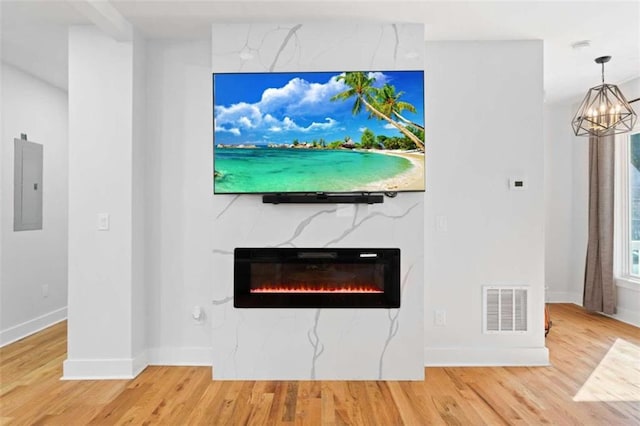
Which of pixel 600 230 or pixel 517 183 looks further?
pixel 600 230

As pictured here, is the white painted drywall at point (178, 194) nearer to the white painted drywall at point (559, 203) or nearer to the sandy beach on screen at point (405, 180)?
the sandy beach on screen at point (405, 180)

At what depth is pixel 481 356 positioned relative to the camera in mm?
3412

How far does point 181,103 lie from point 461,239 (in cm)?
245

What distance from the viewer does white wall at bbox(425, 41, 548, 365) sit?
345cm

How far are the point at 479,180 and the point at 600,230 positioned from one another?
2.36 meters

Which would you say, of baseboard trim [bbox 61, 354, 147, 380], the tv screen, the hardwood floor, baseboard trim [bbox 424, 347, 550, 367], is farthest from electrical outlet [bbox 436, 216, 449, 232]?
baseboard trim [bbox 61, 354, 147, 380]

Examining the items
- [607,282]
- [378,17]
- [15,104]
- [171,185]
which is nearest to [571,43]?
[378,17]

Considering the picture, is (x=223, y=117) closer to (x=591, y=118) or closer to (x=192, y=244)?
(x=192, y=244)

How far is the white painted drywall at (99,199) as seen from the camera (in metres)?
3.17

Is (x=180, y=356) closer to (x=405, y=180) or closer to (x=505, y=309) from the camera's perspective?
(x=405, y=180)

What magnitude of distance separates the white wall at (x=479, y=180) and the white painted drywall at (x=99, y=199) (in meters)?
2.28

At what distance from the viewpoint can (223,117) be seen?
3.13 metres

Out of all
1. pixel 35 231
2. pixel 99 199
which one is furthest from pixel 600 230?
pixel 35 231

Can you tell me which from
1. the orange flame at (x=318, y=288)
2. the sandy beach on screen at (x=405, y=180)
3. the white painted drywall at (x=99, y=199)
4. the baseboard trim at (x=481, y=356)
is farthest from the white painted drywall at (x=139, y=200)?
the baseboard trim at (x=481, y=356)
